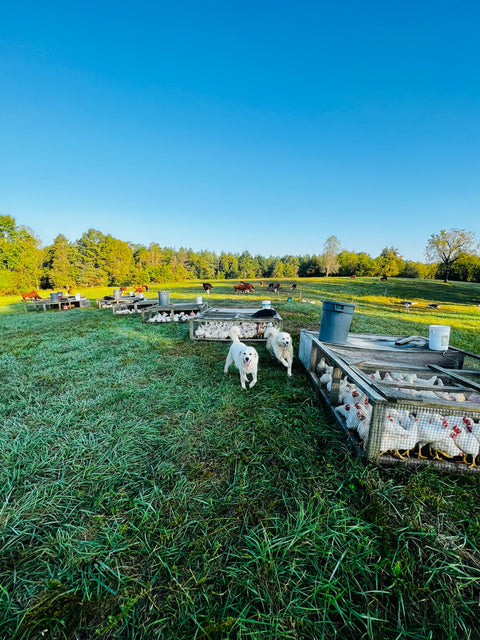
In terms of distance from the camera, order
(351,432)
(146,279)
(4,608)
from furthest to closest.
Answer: (146,279)
(351,432)
(4,608)

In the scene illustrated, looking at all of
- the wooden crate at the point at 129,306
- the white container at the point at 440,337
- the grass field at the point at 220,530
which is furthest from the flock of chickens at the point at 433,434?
the wooden crate at the point at 129,306

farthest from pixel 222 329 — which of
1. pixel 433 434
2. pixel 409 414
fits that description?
pixel 433 434

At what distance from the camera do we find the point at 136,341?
7199mm

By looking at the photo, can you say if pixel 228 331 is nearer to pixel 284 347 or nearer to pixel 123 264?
pixel 284 347

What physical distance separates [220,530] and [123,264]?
52.9 m

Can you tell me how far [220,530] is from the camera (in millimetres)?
1863

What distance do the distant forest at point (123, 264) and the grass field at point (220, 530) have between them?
36717mm

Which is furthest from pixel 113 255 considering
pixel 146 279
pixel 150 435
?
pixel 150 435

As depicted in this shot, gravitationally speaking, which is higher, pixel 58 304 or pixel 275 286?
pixel 275 286

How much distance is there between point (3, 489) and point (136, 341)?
513cm

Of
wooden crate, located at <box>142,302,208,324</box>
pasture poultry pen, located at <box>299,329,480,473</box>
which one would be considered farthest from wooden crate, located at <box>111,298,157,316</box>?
pasture poultry pen, located at <box>299,329,480,473</box>

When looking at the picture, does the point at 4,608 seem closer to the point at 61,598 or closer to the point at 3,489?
the point at 61,598

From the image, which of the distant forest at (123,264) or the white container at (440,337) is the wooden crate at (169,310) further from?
the distant forest at (123,264)

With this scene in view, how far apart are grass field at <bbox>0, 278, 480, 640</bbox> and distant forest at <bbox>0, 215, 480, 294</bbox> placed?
1446 inches
